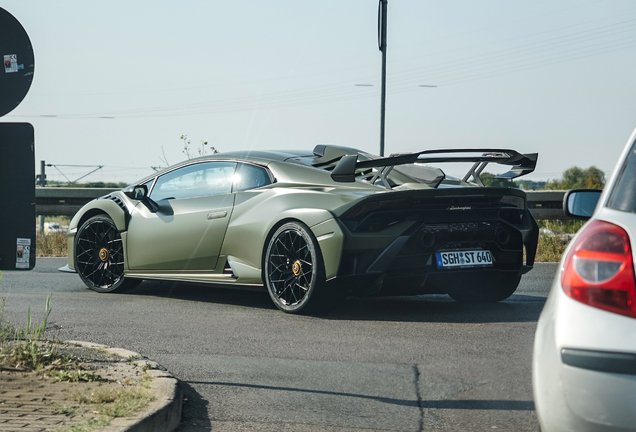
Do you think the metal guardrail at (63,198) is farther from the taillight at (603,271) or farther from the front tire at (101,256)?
the taillight at (603,271)

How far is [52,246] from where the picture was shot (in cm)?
1316

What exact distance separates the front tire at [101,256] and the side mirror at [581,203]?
17.8 ft

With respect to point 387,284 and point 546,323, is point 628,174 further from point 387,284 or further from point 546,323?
point 387,284

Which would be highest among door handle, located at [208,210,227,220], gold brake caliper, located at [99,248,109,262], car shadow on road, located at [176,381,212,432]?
door handle, located at [208,210,227,220]

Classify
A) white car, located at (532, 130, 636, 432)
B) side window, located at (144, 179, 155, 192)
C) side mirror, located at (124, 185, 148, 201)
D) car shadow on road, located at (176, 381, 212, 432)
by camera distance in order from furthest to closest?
side window, located at (144, 179, 155, 192), side mirror, located at (124, 185, 148, 201), car shadow on road, located at (176, 381, 212, 432), white car, located at (532, 130, 636, 432)

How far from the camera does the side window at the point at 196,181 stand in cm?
734

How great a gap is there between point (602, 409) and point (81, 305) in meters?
5.97

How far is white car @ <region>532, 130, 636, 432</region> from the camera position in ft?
7.14

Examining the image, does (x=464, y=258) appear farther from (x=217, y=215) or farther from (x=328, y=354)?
(x=217, y=215)

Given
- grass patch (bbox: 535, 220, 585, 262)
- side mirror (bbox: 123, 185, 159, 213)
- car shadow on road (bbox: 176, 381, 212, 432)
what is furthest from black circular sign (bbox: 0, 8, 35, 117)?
grass patch (bbox: 535, 220, 585, 262)

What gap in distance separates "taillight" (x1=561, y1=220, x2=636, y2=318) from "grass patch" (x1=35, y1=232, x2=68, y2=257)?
454 inches

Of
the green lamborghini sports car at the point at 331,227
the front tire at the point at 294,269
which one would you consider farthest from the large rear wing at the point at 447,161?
the front tire at the point at 294,269

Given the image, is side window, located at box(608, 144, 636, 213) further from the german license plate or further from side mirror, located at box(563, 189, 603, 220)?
the german license plate

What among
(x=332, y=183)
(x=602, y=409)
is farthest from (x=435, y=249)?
(x=602, y=409)
